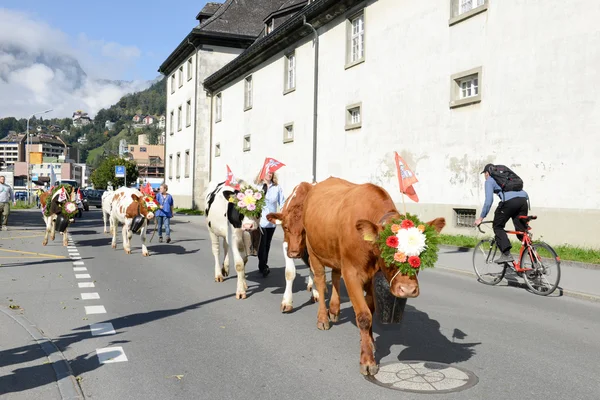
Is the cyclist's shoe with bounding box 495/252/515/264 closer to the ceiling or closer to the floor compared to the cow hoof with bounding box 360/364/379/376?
closer to the ceiling

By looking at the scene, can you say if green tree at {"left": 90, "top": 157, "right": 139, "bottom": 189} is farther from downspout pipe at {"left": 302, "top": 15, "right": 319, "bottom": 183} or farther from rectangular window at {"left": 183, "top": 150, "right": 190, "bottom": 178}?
downspout pipe at {"left": 302, "top": 15, "right": 319, "bottom": 183}

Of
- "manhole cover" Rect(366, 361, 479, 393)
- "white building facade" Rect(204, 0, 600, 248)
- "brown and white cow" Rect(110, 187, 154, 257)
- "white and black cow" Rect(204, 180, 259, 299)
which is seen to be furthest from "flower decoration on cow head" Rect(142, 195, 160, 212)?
"manhole cover" Rect(366, 361, 479, 393)

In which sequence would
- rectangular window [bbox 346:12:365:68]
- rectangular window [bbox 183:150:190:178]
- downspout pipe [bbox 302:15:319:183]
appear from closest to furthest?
rectangular window [bbox 346:12:365:68]
downspout pipe [bbox 302:15:319:183]
rectangular window [bbox 183:150:190:178]

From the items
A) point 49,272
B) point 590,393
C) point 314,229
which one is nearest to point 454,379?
point 590,393

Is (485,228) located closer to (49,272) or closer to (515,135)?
(515,135)

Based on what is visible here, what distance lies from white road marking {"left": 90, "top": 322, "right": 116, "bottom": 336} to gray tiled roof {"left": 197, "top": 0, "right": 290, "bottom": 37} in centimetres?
4092

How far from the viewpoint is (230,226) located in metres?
9.55

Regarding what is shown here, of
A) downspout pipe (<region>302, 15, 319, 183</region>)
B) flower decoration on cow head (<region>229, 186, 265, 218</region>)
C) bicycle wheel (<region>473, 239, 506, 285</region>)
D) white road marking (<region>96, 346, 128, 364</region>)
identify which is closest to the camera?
white road marking (<region>96, 346, 128, 364</region>)

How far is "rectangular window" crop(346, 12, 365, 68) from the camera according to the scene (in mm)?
25266

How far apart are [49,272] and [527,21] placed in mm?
13696

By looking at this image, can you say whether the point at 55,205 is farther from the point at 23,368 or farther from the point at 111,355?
the point at 23,368

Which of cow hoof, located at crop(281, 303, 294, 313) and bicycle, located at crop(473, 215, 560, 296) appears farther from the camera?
bicycle, located at crop(473, 215, 560, 296)

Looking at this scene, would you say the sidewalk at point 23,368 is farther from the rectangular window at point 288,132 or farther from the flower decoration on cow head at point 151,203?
the rectangular window at point 288,132

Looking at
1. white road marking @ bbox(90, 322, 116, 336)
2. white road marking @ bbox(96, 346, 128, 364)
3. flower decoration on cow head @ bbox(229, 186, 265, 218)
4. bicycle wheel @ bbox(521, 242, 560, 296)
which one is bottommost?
white road marking @ bbox(90, 322, 116, 336)
